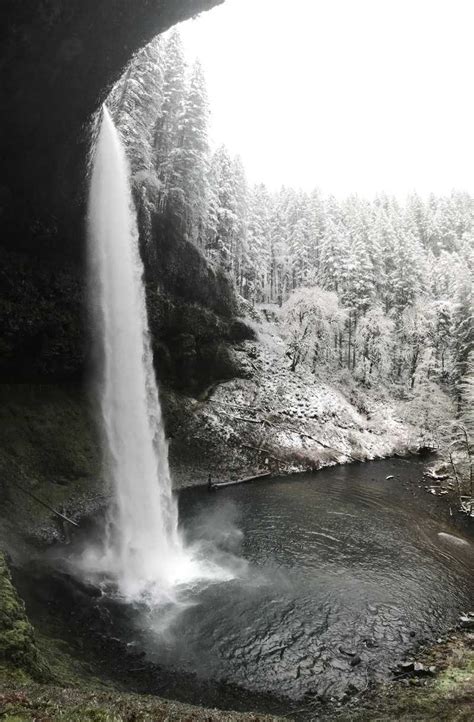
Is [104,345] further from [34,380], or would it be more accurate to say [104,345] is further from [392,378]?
[392,378]

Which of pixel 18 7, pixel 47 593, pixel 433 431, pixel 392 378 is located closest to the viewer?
pixel 18 7

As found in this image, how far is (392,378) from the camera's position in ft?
150

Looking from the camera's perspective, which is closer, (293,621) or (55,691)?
(55,691)

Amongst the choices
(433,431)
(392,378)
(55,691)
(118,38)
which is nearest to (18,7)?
(118,38)

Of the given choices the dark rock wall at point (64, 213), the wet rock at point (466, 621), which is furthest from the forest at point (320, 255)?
the wet rock at point (466, 621)

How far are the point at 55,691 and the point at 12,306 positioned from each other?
17.5 metres

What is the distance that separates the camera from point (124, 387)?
2092 centimetres

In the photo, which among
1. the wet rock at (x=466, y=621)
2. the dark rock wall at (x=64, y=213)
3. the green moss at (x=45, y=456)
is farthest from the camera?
the green moss at (x=45, y=456)

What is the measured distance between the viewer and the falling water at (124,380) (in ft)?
56.8

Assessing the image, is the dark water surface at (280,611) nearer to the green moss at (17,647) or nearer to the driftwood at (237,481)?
the green moss at (17,647)

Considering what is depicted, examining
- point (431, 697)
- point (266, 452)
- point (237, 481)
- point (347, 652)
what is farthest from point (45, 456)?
point (431, 697)

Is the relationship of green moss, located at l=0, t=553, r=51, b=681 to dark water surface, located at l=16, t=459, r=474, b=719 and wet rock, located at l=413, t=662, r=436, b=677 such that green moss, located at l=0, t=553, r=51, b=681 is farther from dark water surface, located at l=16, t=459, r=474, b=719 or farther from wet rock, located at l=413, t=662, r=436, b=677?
wet rock, located at l=413, t=662, r=436, b=677

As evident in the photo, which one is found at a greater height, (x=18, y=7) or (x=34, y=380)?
(x=18, y=7)

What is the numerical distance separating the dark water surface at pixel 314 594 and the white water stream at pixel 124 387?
2.32m
